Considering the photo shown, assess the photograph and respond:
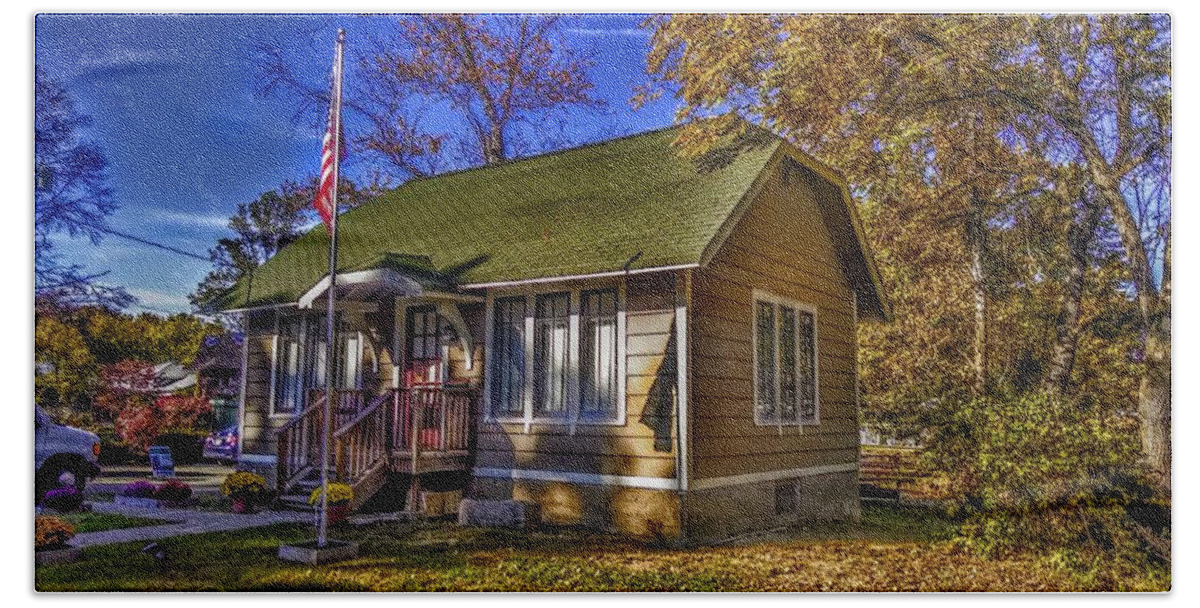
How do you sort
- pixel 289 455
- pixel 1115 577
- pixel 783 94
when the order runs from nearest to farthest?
pixel 1115 577 < pixel 783 94 < pixel 289 455

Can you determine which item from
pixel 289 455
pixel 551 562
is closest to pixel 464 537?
pixel 551 562

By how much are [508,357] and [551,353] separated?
0.41 meters

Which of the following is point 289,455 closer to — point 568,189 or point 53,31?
point 568,189

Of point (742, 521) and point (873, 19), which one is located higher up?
point (873, 19)

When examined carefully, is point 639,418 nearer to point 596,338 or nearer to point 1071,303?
point 596,338

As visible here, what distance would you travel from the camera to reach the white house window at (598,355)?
8.04 metres

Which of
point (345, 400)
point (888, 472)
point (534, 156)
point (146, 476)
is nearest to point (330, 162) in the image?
point (534, 156)

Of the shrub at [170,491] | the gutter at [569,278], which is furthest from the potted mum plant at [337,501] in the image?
the gutter at [569,278]

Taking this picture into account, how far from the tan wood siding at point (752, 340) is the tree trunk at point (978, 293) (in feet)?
3.50

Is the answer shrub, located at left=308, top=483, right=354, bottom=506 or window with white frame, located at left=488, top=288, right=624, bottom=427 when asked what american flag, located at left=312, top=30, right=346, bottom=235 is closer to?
window with white frame, located at left=488, top=288, right=624, bottom=427

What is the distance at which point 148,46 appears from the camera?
770 cm

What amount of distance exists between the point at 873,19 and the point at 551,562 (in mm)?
4948

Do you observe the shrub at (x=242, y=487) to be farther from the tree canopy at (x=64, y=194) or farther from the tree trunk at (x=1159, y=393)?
the tree trunk at (x=1159, y=393)

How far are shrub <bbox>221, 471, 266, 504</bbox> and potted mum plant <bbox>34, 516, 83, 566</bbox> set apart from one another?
3.69 feet
